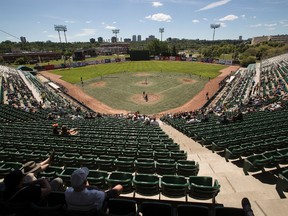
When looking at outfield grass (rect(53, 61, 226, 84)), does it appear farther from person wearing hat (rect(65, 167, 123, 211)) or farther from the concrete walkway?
person wearing hat (rect(65, 167, 123, 211))

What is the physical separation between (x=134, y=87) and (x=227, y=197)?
44201mm

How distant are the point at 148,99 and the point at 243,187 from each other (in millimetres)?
33962

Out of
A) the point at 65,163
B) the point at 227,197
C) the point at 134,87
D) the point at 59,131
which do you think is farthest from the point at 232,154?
the point at 134,87

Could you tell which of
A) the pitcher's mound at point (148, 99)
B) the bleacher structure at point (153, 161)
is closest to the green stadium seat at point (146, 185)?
the bleacher structure at point (153, 161)

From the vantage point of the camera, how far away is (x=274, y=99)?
28422 millimetres

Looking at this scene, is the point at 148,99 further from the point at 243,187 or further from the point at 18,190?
the point at 18,190

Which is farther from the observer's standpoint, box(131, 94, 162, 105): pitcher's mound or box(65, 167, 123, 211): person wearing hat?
box(131, 94, 162, 105): pitcher's mound

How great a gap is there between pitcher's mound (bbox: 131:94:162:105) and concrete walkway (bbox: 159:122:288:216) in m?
29.0

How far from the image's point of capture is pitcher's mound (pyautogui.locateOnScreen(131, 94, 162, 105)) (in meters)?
39.6

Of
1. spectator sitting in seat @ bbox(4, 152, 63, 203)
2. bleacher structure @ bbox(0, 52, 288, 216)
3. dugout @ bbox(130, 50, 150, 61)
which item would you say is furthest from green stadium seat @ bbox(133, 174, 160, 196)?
dugout @ bbox(130, 50, 150, 61)

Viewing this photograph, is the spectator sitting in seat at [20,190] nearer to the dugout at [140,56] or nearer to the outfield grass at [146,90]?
the outfield grass at [146,90]

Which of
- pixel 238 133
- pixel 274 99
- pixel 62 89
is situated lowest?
pixel 62 89

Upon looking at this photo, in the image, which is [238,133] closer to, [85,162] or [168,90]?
[85,162]

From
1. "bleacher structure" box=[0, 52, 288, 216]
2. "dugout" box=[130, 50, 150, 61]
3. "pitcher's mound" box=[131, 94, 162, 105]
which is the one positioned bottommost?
"pitcher's mound" box=[131, 94, 162, 105]
